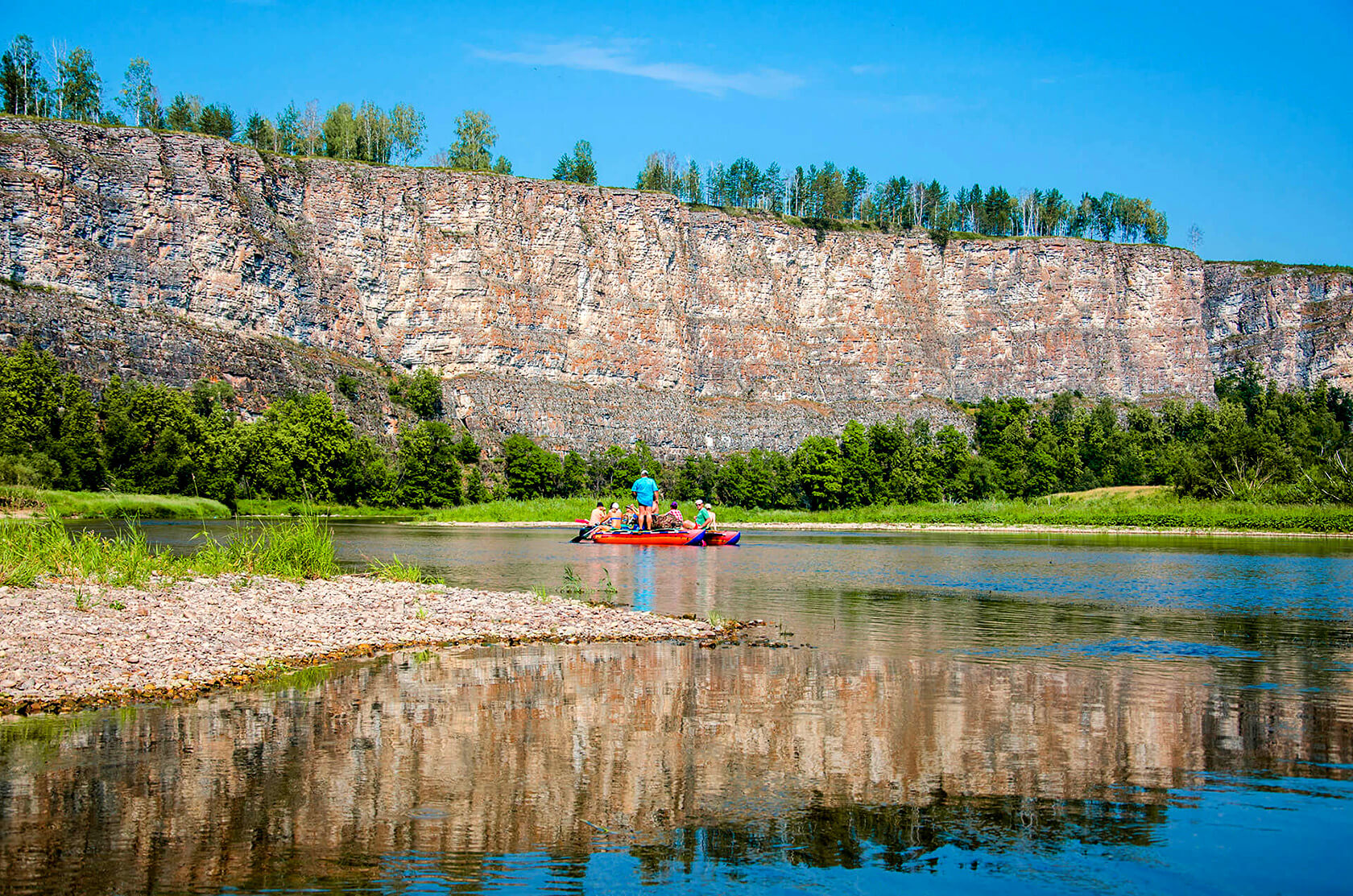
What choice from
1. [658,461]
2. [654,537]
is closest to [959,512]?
[654,537]

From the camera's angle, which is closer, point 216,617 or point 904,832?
point 904,832

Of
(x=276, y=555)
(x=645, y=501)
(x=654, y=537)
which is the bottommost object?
(x=654, y=537)

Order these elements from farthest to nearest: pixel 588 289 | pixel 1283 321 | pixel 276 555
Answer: pixel 1283 321 → pixel 588 289 → pixel 276 555

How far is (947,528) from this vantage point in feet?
240

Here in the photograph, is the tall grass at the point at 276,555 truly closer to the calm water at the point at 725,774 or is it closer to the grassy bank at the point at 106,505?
the calm water at the point at 725,774

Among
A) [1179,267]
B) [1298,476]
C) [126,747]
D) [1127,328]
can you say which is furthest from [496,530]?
[1179,267]

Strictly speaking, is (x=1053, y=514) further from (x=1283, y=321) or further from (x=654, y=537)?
(x=1283, y=321)

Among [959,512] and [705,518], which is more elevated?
[705,518]

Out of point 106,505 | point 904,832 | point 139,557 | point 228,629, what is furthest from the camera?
point 106,505

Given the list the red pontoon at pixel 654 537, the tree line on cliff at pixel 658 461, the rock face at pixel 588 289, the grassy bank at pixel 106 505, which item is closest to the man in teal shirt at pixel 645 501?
the red pontoon at pixel 654 537

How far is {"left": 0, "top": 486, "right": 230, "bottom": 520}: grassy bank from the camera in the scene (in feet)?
184

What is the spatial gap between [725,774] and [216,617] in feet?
35.1

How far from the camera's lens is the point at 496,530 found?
65812 millimetres

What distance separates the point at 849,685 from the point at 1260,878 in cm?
660
